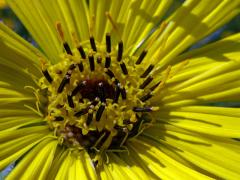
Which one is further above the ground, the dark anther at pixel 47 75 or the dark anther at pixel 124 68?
the dark anther at pixel 47 75

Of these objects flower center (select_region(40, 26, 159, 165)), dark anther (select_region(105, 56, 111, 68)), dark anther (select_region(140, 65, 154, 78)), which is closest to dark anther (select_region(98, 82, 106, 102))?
flower center (select_region(40, 26, 159, 165))

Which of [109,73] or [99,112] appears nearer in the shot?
[99,112]

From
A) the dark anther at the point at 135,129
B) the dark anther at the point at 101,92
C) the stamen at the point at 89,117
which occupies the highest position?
the dark anther at the point at 101,92

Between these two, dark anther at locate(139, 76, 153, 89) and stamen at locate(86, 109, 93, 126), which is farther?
dark anther at locate(139, 76, 153, 89)

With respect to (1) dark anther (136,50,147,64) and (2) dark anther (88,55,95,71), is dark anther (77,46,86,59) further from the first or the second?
(1) dark anther (136,50,147,64)

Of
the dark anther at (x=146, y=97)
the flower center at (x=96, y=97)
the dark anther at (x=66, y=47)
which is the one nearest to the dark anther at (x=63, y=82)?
the flower center at (x=96, y=97)

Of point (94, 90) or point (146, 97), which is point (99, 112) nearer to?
point (94, 90)

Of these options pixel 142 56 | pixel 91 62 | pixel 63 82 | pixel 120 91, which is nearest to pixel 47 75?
pixel 63 82

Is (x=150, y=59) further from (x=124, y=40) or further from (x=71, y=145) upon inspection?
(x=71, y=145)

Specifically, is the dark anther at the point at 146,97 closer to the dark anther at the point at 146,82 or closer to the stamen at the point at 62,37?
the dark anther at the point at 146,82
